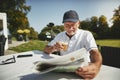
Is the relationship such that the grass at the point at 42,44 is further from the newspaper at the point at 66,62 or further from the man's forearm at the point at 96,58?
the newspaper at the point at 66,62

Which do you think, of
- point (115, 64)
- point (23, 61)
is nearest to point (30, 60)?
point (23, 61)

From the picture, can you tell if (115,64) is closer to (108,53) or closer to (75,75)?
(108,53)

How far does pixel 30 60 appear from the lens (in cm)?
85

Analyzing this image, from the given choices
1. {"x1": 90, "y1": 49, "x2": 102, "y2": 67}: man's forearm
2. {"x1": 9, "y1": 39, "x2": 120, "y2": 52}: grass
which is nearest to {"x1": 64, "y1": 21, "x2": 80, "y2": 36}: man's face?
{"x1": 90, "y1": 49, "x2": 102, "y2": 67}: man's forearm

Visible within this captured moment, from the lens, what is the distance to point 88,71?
578 millimetres

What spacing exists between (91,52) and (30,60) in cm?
24

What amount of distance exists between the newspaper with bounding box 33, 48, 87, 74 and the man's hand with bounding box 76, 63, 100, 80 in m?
0.02

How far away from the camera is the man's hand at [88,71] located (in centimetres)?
57

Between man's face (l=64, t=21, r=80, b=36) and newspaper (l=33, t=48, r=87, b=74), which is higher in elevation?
man's face (l=64, t=21, r=80, b=36)

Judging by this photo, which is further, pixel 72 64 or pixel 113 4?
pixel 113 4

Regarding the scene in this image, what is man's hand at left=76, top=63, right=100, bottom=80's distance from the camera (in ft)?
1.87

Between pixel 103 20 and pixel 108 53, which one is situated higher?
pixel 103 20

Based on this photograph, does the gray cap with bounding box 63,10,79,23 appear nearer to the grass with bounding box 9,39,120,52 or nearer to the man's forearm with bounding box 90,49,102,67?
the man's forearm with bounding box 90,49,102,67

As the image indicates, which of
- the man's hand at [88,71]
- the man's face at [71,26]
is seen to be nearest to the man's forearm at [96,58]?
the man's hand at [88,71]
